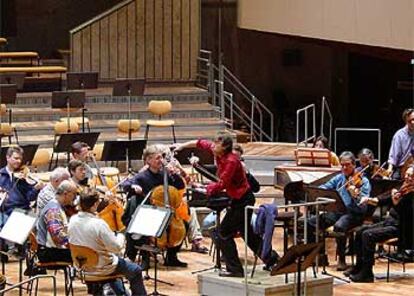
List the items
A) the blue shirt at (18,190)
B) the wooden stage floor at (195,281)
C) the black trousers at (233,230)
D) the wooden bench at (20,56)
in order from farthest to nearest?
the wooden bench at (20,56), the blue shirt at (18,190), the wooden stage floor at (195,281), the black trousers at (233,230)

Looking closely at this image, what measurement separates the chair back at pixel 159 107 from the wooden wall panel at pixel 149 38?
2.49 m

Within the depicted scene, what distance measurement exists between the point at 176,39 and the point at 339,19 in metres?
4.17

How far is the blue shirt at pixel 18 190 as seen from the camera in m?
12.0

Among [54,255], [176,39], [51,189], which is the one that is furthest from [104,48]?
[54,255]

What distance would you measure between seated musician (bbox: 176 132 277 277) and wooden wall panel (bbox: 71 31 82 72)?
373 inches

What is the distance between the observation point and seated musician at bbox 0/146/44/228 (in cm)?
1190

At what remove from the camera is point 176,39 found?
20359mm

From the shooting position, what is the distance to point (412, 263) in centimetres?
1238

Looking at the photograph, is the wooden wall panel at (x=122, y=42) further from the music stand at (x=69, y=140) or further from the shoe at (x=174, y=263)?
the shoe at (x=174, y=263)

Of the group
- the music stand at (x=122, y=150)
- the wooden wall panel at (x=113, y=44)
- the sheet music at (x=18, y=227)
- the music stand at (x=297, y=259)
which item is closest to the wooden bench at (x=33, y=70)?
the wooden wall panel at (x=113, y=44)

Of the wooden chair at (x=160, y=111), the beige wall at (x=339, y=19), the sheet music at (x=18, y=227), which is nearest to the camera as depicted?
the sheet music at (x=18, y=227)

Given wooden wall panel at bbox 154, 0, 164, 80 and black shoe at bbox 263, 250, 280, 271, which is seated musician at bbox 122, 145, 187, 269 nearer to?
black shoe at bbox 263, 250, 280, 271

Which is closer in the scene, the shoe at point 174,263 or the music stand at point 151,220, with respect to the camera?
the music stand at point 151,220

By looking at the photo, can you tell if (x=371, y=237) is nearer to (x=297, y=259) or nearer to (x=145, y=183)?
(x=297, y=259)
